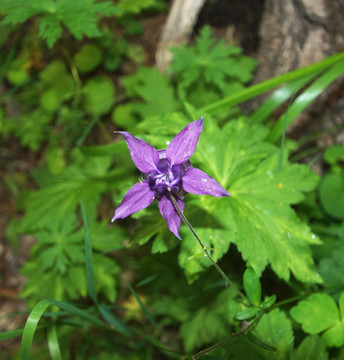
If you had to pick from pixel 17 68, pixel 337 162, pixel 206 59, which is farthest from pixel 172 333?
pixel 17 68

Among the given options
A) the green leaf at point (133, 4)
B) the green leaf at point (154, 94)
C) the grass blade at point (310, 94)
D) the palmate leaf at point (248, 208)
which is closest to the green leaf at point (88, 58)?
the green leaf at point (133, 4)

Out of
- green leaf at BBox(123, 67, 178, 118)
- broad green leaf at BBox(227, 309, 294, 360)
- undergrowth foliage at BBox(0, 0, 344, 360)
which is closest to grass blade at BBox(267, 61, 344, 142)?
undergrowth foliage at BBox(0, 0, 344, 360)

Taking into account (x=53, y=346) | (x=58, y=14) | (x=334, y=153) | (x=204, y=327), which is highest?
(x=58, y=14)

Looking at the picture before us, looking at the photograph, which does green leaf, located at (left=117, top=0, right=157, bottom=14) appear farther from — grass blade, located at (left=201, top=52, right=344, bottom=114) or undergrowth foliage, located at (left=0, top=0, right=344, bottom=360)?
grass blade, located at (left=201, top=52, right=344, bottom=114)

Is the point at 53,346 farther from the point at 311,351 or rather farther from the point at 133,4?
the point at 133,4

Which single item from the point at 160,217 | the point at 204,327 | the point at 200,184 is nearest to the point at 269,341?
the point at 160,217

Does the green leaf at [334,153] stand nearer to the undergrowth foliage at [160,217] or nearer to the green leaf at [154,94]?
the undergrowth foliage at [160,217]
